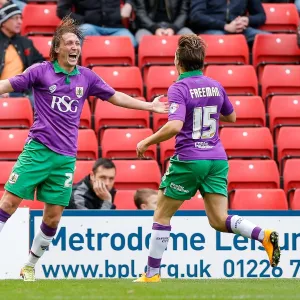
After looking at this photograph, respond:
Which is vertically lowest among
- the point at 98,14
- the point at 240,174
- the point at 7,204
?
the point at 240,174

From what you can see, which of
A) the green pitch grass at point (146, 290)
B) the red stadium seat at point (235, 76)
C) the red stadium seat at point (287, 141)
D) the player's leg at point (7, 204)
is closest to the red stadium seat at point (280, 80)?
the red stadium seat at point (235, 76)

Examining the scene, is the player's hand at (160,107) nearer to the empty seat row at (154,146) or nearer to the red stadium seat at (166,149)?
the empty seat row at (154,146)

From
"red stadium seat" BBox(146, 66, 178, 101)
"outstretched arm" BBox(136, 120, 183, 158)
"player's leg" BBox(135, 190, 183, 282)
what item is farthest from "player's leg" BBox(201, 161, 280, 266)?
"red stadium seat" BBox(146, 66, 178, 101)

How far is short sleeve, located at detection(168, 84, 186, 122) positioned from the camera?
27.1 feet

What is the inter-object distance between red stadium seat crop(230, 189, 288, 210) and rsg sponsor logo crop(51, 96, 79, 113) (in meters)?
3.55

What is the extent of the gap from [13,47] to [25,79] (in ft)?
14.7

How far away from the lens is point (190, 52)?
8469mm

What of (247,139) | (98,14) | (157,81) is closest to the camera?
(247,139)

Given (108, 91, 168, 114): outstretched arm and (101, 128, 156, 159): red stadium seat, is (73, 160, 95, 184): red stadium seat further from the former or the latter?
(108, 91, 168, 114): outstretched arm

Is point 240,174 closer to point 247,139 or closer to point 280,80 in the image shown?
point 247,139

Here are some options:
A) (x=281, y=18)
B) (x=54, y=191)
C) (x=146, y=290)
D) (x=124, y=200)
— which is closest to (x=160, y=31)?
(x=281, y=18)

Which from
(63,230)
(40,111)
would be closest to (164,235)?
(40,111)

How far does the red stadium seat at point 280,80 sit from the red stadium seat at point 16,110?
2.93 metres

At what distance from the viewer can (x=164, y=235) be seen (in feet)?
28.5
